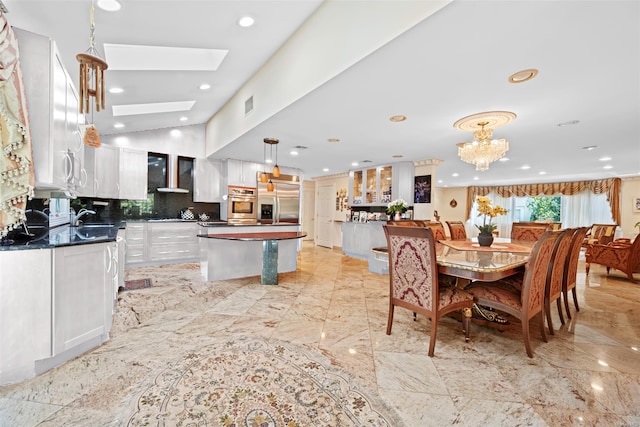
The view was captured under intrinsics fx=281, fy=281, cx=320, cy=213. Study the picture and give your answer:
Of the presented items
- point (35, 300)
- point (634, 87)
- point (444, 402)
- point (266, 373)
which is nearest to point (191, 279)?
point (35, 300)

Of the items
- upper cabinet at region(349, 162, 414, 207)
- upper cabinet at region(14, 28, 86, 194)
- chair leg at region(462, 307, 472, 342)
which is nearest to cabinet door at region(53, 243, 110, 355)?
upper cabinet at region(14, 28, 86, 194)

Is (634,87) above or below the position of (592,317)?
above

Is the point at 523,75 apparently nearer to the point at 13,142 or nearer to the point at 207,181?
the point at 13,142

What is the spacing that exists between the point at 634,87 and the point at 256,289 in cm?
439

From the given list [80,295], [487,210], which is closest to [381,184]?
[487,210]

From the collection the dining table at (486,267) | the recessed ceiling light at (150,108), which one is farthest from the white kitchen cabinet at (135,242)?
the dining table at (486,267)

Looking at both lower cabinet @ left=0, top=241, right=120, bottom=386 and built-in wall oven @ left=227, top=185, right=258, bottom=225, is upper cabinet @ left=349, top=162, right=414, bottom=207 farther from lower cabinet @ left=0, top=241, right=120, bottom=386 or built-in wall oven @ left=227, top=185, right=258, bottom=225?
lower cabinet @ left=0, top=241, right=120, bottom=386

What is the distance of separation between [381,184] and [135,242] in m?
5.05

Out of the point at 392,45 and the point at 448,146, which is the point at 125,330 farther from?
the point at 448,146

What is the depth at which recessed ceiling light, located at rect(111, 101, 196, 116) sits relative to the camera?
13.3 feet

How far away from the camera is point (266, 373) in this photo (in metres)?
1.91

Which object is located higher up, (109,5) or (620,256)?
(109,5)

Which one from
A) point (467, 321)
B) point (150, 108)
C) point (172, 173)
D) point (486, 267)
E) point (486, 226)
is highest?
point (150, 108)

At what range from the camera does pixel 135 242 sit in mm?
5000
